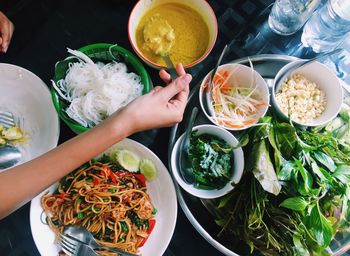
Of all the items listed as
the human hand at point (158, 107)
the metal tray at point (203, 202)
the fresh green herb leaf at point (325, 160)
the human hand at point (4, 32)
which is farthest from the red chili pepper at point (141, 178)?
the human hand at point (4, 32)

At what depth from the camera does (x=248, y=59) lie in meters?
1.35

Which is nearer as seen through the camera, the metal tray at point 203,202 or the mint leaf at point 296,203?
the mint leaf at point 296,203

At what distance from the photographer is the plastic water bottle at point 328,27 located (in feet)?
4.35

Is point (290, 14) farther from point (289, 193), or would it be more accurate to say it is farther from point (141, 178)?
point (141, 178)

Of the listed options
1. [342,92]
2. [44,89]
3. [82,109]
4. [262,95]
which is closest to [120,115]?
[82,109]

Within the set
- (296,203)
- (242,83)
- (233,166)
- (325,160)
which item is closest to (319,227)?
(296,203)

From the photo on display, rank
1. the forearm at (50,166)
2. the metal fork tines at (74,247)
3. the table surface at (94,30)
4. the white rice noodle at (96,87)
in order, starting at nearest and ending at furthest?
1. the forearm at (50,166)
2. the metal fork tines at (74,247)
3. the white rice noodle at (96,87)
4. the table surface at (94,30)

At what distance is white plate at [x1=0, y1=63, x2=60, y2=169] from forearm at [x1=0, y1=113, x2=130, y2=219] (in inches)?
Result: 9.0

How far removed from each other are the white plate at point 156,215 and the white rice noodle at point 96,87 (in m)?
0.14

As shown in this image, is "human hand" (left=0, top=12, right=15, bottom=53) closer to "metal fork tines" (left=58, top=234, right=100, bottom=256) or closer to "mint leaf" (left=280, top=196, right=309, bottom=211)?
"metal fork tines" (left=58, top=234, right=100, bottom=256)

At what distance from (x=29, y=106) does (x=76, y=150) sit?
1.26 ft

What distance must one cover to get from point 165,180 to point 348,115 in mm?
670

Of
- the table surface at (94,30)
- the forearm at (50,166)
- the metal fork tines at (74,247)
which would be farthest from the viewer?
the table surface at (94,30)

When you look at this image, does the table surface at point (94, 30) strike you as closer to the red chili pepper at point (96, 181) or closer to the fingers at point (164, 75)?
the fingers at point (164, 75)
